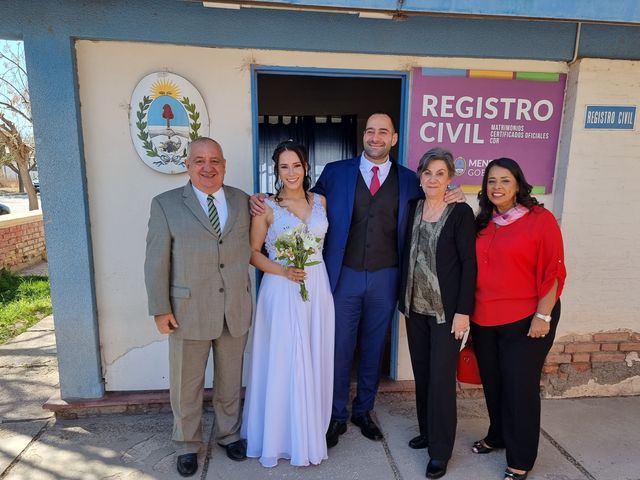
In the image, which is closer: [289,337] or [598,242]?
[289,337]

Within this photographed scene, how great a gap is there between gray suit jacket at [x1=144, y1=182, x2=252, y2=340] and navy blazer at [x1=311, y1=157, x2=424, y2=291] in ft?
1.91

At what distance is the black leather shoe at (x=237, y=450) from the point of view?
114 inches

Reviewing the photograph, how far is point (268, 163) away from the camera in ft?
19.1

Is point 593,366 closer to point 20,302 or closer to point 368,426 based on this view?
point 368,426

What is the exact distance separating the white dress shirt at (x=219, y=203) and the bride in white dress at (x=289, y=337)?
7.8 inches

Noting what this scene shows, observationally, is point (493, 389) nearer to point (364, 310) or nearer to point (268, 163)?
point (364, 310)

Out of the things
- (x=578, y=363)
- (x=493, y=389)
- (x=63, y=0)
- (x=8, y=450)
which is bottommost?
(x=8, y=450)

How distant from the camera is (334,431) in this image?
10.2 ft

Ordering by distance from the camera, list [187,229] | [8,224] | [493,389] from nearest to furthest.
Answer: [187,229] → [493,389] → [8,224]

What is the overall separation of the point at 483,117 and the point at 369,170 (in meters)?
1.26

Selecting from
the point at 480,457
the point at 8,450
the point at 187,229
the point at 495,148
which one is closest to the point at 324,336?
the point at 187,229

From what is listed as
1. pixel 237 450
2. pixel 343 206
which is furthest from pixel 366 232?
pixel 237 450

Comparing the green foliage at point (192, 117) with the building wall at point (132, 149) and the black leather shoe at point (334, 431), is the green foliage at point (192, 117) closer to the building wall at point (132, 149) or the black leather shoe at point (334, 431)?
the building wall at point (132, 149)

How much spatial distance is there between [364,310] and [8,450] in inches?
105
